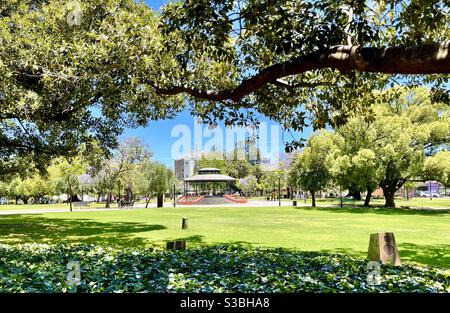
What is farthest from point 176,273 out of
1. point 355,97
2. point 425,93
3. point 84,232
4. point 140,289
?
point 425,93

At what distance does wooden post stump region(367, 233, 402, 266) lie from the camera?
28.1 ft

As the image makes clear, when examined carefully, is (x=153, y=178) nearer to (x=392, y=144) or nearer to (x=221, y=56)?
(x=392, y=144)

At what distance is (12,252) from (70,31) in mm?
8630

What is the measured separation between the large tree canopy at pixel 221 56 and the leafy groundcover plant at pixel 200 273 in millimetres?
3415

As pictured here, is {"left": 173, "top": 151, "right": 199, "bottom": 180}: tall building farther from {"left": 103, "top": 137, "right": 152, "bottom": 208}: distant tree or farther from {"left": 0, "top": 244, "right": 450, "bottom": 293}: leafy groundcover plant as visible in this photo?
{"left": 0, "top": 244, "right": 450, "bottom": 293}: leafy groundcover plant

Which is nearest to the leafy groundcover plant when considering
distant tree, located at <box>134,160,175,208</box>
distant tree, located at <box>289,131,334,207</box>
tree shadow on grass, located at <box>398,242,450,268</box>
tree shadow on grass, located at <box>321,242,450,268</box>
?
tree shadow on grass, located at <box>321,242,450,268</box>

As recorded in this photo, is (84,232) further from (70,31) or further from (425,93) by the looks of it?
(425,93)

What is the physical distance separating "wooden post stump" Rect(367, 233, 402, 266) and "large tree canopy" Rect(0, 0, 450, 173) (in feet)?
9.68

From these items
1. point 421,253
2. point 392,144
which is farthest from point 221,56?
point 392,144

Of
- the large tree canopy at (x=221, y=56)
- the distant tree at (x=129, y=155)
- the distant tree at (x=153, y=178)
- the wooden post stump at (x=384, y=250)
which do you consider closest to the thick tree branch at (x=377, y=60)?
the large tree canopy at (x=221, y=56)

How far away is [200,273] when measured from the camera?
6.48 metres

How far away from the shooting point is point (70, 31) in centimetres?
1384

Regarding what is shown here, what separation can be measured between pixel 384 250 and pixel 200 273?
15.5 feet

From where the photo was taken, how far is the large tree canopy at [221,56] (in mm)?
5979
